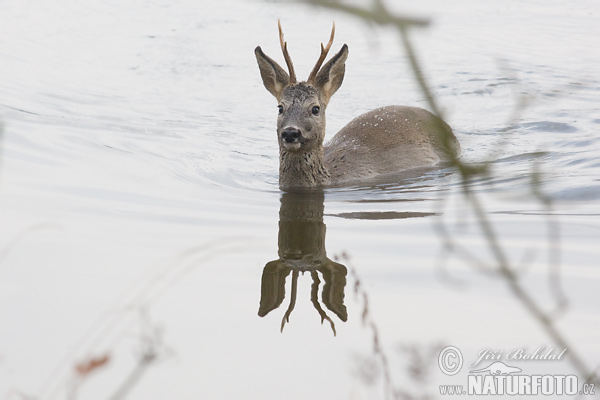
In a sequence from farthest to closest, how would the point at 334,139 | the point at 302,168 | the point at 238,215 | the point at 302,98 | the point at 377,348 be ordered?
1. the point at 334,139
2. the point at 302,168
3. the point at 302,98
4. the point at 238,215
5. the point at 377,348

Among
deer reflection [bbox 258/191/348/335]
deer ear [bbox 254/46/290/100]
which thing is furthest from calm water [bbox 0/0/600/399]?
deer ear [bbox 254/46/290/100]

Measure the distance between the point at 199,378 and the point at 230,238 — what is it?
2.23 meters

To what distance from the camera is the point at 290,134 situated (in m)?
7.04

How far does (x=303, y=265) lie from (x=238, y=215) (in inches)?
56.9

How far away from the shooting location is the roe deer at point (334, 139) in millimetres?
7293

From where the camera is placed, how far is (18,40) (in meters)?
13.2

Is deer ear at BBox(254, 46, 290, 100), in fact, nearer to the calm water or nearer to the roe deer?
the roe deer

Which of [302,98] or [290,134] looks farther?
[302,98]

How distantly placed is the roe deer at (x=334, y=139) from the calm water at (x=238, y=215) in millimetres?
298

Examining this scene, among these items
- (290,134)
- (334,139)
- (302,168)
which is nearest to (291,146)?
(290,134)

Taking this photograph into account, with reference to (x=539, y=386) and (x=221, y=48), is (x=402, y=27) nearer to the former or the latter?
(x=539, y=386)

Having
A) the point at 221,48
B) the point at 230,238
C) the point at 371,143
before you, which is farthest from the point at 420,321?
the point at 221,48

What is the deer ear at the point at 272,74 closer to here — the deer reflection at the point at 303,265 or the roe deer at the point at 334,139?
the roe deer at the point at 334,139

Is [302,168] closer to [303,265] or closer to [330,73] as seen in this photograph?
[330,73]
